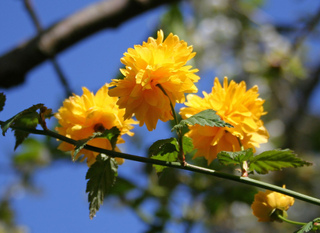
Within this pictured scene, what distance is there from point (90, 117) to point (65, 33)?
2.95ft

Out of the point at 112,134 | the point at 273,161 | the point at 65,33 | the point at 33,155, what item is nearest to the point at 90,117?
the point at 112,134

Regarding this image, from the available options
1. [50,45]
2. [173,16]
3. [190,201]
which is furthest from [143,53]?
[173,16]

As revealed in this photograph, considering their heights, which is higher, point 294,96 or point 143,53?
point 294,96

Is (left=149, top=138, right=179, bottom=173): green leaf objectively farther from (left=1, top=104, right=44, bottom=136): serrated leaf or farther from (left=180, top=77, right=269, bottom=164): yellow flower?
(left=1, top=104, right=44, bottom=136): serrated leaf

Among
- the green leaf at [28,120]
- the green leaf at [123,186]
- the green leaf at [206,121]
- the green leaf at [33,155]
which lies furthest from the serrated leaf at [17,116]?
the green leaf at [33,155]

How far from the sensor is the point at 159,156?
729 mm

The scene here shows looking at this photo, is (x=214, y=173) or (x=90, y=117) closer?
(x=214, y=173)

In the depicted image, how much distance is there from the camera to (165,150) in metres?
0.72

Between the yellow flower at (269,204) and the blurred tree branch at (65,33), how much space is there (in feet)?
3.25

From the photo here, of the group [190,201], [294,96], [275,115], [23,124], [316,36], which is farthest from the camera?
[275,115]

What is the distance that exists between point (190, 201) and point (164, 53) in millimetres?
1320

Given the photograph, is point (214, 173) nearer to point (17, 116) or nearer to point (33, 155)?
point (17, 116)

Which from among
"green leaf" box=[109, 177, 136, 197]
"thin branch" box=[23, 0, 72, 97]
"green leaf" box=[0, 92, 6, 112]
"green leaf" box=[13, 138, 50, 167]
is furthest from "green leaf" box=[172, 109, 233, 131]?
"green leaf" box=[13, 138, 50, 167]

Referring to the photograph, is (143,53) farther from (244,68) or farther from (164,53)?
(244,68)
